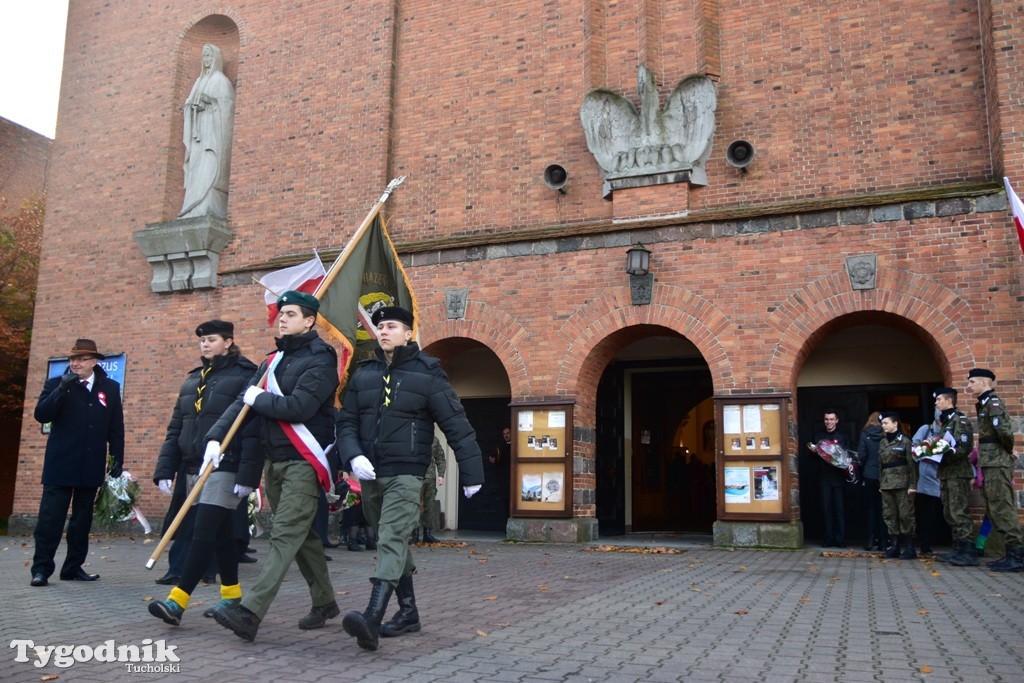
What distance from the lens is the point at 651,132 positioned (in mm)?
13734

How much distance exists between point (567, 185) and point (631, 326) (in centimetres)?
263

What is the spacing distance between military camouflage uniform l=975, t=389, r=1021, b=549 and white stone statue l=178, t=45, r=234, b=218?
13406 mm

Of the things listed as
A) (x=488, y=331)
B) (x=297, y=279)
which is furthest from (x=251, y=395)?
(x=488, y=331)

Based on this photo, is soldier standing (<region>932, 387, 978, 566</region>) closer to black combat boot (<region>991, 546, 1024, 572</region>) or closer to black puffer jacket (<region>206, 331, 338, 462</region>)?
black combat boot (<region>991, 546, 1024, 572</region>)

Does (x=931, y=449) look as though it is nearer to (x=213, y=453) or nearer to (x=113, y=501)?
(x=213, y=453)

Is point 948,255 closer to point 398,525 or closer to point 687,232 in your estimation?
point 687,232

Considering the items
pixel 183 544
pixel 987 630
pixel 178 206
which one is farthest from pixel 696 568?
pixel 178 206

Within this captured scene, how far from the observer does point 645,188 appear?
13734mm

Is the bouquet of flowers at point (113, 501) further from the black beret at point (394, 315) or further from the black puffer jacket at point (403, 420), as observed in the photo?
the black beret at point (394, 315)

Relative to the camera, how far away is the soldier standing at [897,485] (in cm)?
1109

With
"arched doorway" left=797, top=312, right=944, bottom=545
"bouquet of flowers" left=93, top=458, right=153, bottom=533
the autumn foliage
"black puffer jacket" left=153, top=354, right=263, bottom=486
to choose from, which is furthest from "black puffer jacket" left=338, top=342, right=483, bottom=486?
the autumn foliage

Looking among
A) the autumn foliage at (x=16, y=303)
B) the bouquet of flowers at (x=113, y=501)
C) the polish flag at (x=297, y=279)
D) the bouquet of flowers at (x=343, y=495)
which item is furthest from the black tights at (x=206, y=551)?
the autumn foliage at (x=16, y=303)

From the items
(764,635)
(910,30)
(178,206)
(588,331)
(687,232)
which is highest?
(910,30)

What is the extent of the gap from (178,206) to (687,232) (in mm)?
10198
